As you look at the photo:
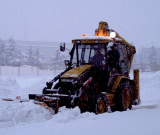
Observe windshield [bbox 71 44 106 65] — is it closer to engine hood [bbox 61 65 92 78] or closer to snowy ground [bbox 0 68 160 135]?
engine hood [bbox 61 65 92 78]

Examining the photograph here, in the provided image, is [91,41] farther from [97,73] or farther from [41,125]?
[41,125]

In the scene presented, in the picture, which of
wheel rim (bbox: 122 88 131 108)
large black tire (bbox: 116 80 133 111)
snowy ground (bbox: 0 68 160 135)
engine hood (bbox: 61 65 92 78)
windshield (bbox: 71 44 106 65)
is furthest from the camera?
wheel rim (bbox: 122 88 131 108)

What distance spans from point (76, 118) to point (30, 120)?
1269 millimetres

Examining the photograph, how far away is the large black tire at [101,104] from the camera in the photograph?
28.8 ft

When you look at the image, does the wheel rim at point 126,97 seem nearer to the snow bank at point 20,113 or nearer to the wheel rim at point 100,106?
the wheel rim at point 100,106

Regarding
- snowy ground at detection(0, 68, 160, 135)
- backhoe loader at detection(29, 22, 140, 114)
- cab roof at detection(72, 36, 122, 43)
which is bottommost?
snowy ground at detection(0, 68, 160, 135)

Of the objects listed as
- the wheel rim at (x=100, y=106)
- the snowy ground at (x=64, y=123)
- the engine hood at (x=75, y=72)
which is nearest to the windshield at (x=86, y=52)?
the engine hood at (x=75, y=72)

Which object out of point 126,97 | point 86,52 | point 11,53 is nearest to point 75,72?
point 86,52

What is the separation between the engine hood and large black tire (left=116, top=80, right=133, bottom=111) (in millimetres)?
1682

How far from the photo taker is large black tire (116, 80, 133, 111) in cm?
1002

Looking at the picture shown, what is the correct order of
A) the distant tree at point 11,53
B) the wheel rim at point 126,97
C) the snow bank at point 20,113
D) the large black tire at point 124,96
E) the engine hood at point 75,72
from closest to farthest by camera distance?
1. the snow bank at point 20,113
2. the engine hood at point 75,72
3. the large black tire at point 124,96
4. the wheel rim at point 126,97
5. the distant tree at point 11,53

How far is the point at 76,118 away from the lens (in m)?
7.37

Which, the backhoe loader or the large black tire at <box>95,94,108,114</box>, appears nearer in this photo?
the backhoe loader

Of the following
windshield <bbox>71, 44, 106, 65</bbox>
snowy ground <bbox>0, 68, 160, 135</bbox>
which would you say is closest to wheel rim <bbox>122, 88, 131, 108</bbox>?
windshield <bbox>71, 44, 106, 65</bbox>
